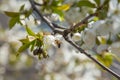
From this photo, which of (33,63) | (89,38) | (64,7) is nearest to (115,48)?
(89,38)

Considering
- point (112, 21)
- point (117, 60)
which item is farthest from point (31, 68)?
point (112, 21)

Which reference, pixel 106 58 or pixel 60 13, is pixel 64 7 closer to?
pixel 60 13

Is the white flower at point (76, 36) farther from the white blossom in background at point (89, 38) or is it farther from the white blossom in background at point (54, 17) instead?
the white blossom in background at point (54, 17)

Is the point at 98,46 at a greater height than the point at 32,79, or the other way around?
the point at 98,46

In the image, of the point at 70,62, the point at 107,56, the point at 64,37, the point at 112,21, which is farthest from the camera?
the point at 70,62

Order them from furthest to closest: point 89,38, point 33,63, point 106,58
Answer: point 33,63
point 106,58
point 89,38

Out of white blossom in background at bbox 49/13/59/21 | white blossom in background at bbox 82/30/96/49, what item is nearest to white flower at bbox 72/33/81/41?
white blossom in background at bbox 82/30/96/49

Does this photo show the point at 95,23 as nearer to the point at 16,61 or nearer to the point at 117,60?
the point at 117,60

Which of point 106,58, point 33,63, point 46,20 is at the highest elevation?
point 46,20

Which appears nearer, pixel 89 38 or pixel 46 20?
pixel 89 38

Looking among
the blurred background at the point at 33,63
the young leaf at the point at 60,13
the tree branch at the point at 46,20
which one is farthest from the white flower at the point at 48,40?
the blurred background at the point at 33,63

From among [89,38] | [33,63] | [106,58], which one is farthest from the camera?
[33,63]
